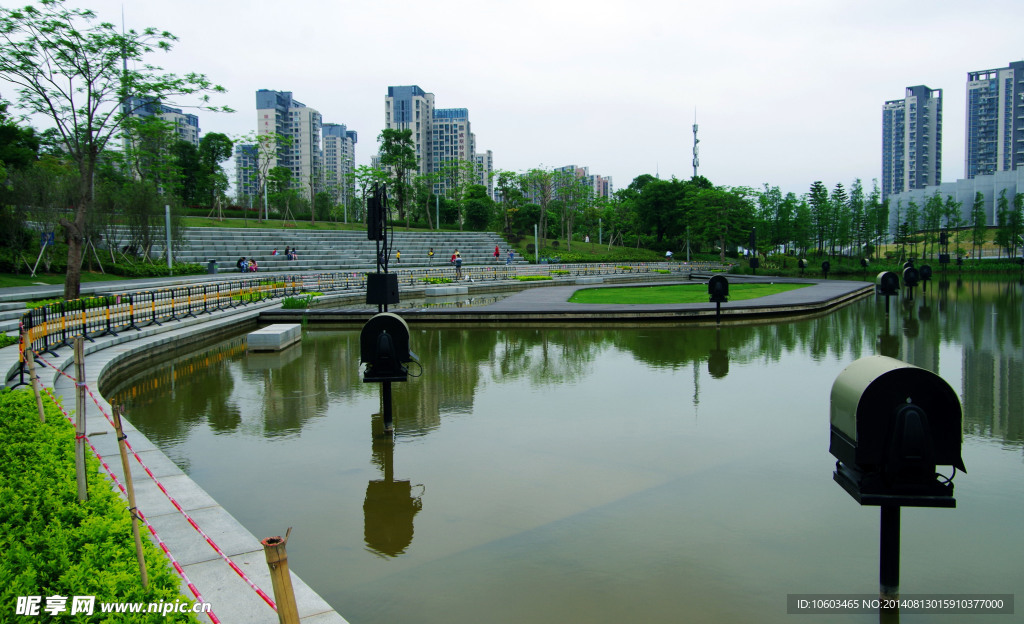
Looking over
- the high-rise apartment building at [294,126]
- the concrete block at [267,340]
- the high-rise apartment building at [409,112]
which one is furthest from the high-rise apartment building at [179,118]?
the high-rise apartment building at [409,112]

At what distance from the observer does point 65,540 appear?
3.74 meters

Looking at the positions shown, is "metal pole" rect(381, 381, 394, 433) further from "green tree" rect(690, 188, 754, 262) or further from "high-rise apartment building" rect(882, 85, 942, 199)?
"high-rise apartment building" rect(882, 85, 942, 199)

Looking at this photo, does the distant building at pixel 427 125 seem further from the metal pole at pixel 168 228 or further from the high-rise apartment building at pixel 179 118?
the metal pole at pixel 168 228

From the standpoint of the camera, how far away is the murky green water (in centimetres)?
453

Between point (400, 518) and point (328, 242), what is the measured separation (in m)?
46.3

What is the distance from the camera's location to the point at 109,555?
11.9 ft

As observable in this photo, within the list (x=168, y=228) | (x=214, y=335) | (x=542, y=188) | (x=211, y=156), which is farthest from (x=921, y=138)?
(x=214, y=335)

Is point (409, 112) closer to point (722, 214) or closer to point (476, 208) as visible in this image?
point (476, 208)

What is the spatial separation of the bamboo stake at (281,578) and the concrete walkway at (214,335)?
1.22m

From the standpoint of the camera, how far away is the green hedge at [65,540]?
10.7ft

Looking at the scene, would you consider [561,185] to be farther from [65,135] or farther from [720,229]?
[65,135]

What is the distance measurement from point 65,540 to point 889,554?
199 inches

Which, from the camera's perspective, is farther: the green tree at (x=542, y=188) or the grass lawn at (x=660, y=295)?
the green tree at (x=542, y=188)

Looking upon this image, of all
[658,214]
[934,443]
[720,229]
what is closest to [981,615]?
[934,443]
